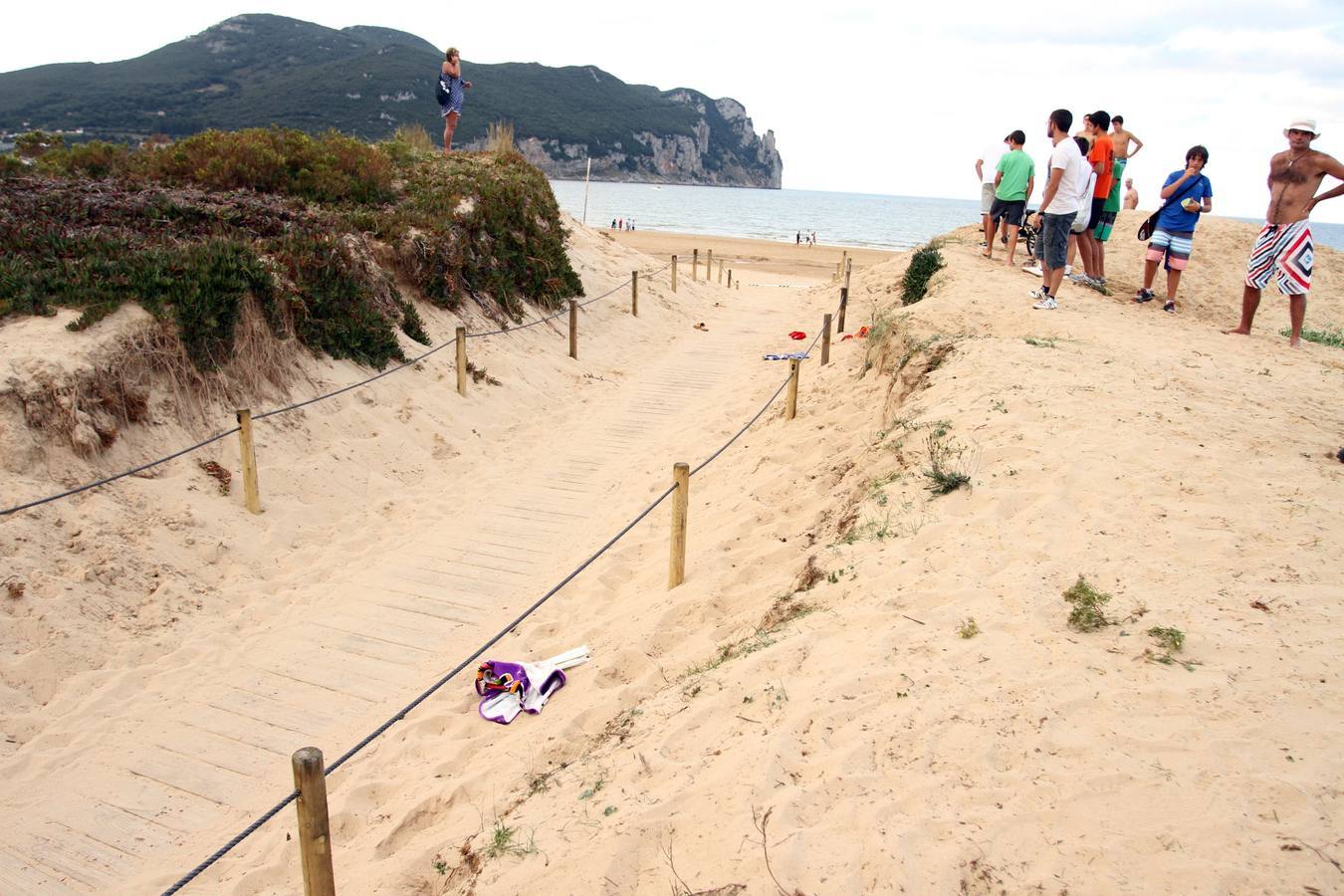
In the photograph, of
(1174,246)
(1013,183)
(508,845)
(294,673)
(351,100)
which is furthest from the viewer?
(351,100)

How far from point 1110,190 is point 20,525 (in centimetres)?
1214

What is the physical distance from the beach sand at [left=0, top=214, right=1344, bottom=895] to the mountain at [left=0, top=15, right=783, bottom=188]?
5946 centimetres

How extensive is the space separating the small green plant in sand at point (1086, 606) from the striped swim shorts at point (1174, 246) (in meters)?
8.26

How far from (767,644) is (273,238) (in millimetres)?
7810

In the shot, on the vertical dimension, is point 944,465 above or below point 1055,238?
below

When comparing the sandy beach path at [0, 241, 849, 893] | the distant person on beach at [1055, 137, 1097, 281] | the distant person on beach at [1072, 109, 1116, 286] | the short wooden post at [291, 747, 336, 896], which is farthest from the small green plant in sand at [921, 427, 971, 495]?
the distant person on beach at [1072, 109, 1116, 286]

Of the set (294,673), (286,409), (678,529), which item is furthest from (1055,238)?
(294,673)

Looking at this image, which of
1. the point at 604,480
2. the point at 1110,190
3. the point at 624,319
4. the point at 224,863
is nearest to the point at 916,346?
the point at 604,480

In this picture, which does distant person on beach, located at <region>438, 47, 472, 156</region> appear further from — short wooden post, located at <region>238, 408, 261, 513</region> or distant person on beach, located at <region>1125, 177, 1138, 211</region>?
distant person on beach, located at <region>1125, 177, 1138, 211</region>

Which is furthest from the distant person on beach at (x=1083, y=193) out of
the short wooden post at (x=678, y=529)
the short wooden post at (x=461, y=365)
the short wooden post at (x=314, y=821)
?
the short wooden post at (x=314, y=821)

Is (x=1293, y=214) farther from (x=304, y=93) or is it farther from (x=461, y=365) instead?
(x=304, y=93)

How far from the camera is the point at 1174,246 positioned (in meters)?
10.1

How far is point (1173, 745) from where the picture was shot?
2.77 meters

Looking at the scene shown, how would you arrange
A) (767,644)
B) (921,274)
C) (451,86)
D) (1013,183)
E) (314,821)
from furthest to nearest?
(451,86) → (921,274) → (1013,183) → (767,644) → (314,821)
